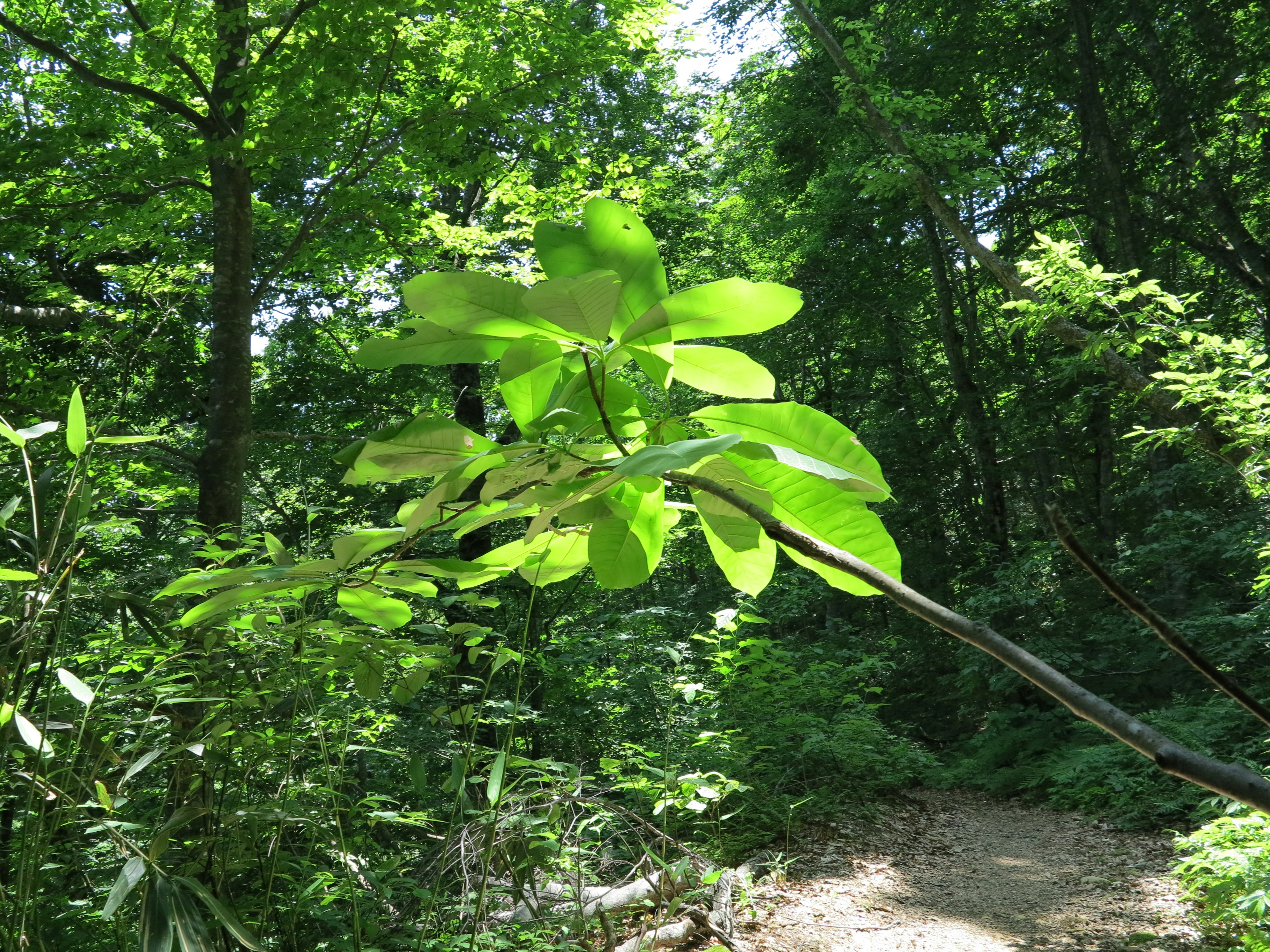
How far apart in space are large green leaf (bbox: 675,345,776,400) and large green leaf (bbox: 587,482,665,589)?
67 mm

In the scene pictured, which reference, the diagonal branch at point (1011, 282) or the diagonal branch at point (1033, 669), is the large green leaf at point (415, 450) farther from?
the diagonal branch at point (1011, 282)

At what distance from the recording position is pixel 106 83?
13.0ft

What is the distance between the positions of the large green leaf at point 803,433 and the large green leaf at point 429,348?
0.13m

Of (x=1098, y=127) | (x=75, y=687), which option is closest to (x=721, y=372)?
(x=75, y=687)

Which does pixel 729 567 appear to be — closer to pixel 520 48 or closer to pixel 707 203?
pixel 520 48

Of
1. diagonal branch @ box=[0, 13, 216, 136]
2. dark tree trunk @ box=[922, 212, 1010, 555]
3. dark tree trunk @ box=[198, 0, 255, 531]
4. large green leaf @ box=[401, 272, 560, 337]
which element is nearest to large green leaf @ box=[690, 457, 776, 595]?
large green leaf @ box=[401, 272, 560, 337]

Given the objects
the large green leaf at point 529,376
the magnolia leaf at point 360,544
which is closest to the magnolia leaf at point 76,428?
the magnolia leaf at point 360,544

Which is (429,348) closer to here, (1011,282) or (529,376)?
(529,376)

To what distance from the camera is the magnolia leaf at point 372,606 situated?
0.53 m

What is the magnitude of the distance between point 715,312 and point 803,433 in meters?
0.07

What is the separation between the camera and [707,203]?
10461mm

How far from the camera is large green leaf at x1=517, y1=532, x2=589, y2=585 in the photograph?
534mm

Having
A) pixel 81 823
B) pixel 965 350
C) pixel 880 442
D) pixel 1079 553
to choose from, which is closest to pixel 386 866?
pixel 81 823

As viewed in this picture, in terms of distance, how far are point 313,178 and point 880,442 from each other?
7850mm
